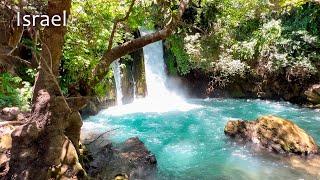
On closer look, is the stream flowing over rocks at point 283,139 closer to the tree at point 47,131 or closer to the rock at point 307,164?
the rock at point 307,164

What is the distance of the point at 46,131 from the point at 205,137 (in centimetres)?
563

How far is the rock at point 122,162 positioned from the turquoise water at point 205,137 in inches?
11.2

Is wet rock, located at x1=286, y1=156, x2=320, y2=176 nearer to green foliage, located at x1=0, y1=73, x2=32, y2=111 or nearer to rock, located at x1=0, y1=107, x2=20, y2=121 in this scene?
rock, located at x1=0, y1=107, x2=20, y2=121

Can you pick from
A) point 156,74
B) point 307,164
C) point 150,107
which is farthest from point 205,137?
point 156,74

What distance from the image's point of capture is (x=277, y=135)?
789 cm

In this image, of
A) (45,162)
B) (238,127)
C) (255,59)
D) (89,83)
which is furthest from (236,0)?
(45,162)

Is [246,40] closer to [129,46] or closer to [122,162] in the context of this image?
[122,162]

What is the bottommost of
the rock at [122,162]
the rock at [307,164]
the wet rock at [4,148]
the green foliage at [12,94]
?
the rock at [307,164]

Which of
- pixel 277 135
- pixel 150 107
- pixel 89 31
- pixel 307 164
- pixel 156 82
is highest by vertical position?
pixel 89 31

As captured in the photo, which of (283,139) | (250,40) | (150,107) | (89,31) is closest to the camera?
(283,139)

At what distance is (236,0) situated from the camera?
14609mm

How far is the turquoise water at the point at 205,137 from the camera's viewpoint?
6559 millimetres

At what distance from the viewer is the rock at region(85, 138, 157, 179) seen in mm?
5598

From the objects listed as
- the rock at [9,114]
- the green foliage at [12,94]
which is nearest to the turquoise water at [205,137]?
the green foliage at [12,94]
